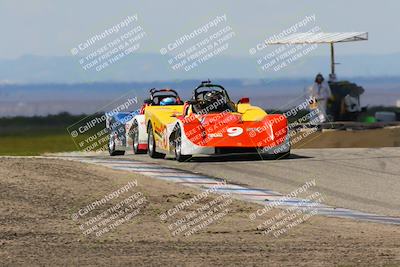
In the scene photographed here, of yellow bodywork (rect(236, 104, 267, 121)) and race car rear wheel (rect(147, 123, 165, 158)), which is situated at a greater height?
yellow bodywork (rect(236, 104, 267, 121))

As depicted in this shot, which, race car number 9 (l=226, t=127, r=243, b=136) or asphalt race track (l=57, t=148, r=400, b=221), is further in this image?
race car number 9 (l=226, t=127, r=243, b=136)

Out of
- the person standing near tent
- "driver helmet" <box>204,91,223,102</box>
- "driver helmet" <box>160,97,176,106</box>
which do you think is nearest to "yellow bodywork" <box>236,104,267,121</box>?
"driver helmet" <box>204,91,223,102</box>

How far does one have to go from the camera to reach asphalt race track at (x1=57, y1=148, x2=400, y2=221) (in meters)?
19.2

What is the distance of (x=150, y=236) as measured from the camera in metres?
14.3

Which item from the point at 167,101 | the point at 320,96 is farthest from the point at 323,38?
the point at 167,101

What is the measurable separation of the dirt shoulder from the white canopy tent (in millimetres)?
16091

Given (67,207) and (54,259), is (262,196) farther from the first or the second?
(54,259)

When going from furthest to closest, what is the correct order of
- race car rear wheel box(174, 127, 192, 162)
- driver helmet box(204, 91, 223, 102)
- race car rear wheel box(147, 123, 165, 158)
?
race car rear wheel box(147, 123, 165, 158) → driver helmet box(204, 91, 223, 102) → race car rear wheel box(174, 127, 192, 162)

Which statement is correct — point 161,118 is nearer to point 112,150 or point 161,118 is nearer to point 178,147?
point 178,147

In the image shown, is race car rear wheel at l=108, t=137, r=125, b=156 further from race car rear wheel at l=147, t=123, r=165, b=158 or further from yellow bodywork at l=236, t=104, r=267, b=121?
yellow bodywork at l=236, t=104, r=267, b=121

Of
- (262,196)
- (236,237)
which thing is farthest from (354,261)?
(262,196)

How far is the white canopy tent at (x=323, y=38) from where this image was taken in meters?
34.6

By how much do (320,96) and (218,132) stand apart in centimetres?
956

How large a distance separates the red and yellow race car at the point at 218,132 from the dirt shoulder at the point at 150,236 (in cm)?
481
